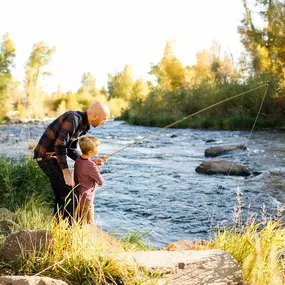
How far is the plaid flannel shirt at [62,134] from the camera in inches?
164

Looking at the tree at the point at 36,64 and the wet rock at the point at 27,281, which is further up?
the tree at the point at 36,64

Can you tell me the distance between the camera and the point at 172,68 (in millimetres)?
50062

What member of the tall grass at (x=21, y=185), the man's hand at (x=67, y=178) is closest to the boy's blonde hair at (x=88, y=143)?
the man's hand at (x=67, y=178)

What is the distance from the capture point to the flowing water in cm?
641

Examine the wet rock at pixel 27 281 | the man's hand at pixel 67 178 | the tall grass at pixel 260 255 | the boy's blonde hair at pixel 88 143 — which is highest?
the boy's blonde hair at pixel 88 143

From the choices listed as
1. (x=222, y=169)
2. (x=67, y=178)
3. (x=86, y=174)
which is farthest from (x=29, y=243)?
(x=222, y=169)

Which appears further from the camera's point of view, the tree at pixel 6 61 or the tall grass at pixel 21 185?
the tree at pixel 6 61

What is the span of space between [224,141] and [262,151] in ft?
12.1

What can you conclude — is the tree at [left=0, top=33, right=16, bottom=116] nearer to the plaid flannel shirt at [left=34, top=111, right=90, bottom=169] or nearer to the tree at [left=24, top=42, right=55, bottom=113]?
the tree at [left=24, top=42, right=55, bottom=113]

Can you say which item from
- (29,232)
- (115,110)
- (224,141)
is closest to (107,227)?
(29,232)

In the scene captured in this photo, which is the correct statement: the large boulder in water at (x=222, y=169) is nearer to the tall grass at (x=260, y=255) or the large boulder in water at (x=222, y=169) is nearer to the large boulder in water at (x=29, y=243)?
the tall grass at (x=260, y=255)

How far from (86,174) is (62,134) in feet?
1.57

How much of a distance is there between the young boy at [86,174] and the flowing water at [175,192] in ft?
1.23

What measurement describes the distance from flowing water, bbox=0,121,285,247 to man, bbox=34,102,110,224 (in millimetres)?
633
